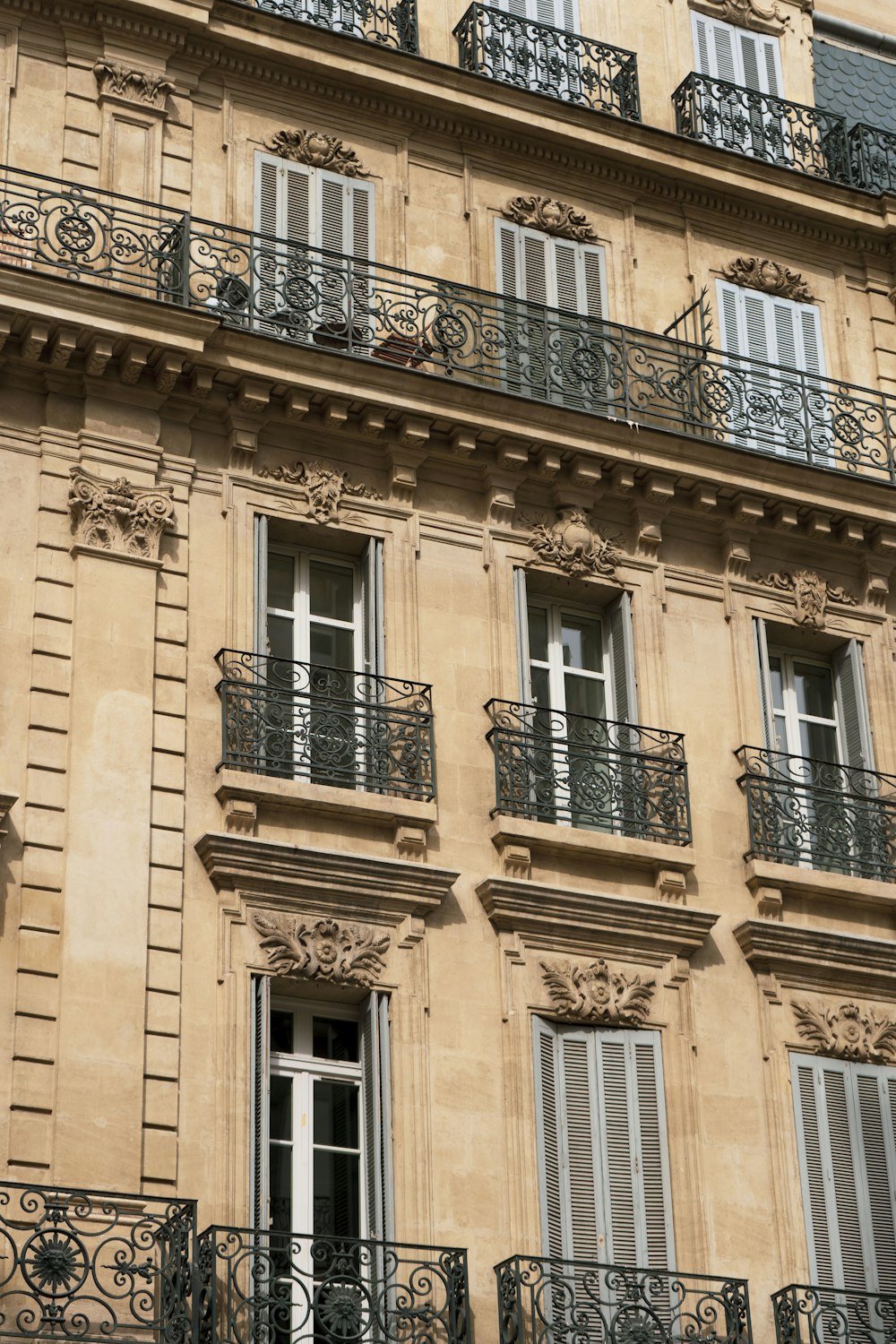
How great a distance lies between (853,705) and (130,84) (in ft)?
24.0

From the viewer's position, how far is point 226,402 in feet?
58.3

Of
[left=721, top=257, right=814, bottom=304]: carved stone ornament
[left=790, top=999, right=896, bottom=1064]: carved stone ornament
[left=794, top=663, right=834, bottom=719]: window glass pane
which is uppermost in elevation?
[left=721, top=257, right=814, bottom=304]: carved stone ornament

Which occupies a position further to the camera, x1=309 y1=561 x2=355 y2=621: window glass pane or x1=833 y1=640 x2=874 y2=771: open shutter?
x1=833 y1=640 x2=874 y2=771: open shutter

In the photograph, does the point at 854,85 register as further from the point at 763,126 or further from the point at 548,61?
the point at 548,61

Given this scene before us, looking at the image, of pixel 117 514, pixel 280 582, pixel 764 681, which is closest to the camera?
pixel 117 514

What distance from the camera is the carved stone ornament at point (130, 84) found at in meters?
18.8

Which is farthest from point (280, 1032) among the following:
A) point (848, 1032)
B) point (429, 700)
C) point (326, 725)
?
point (848, 1032)

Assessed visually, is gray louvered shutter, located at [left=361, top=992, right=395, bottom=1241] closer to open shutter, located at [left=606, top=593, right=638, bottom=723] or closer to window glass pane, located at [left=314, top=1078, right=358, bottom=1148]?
window glass pane, located at [left=314, top=1078, right=358, bottom=1148]

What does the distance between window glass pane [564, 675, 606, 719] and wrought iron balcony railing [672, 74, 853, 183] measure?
546 centimetres

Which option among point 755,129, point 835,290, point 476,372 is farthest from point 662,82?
point 476,372

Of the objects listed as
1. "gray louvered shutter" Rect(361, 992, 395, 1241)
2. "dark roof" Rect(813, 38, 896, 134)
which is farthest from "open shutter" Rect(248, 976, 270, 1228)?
"dark roof" Rect(813, 38, 896, 134)

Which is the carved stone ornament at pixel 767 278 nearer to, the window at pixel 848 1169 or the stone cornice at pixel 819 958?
the stone cornice at pixel 819 958

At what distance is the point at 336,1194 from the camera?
1584 centimetres

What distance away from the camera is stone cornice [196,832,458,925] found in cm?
1611
